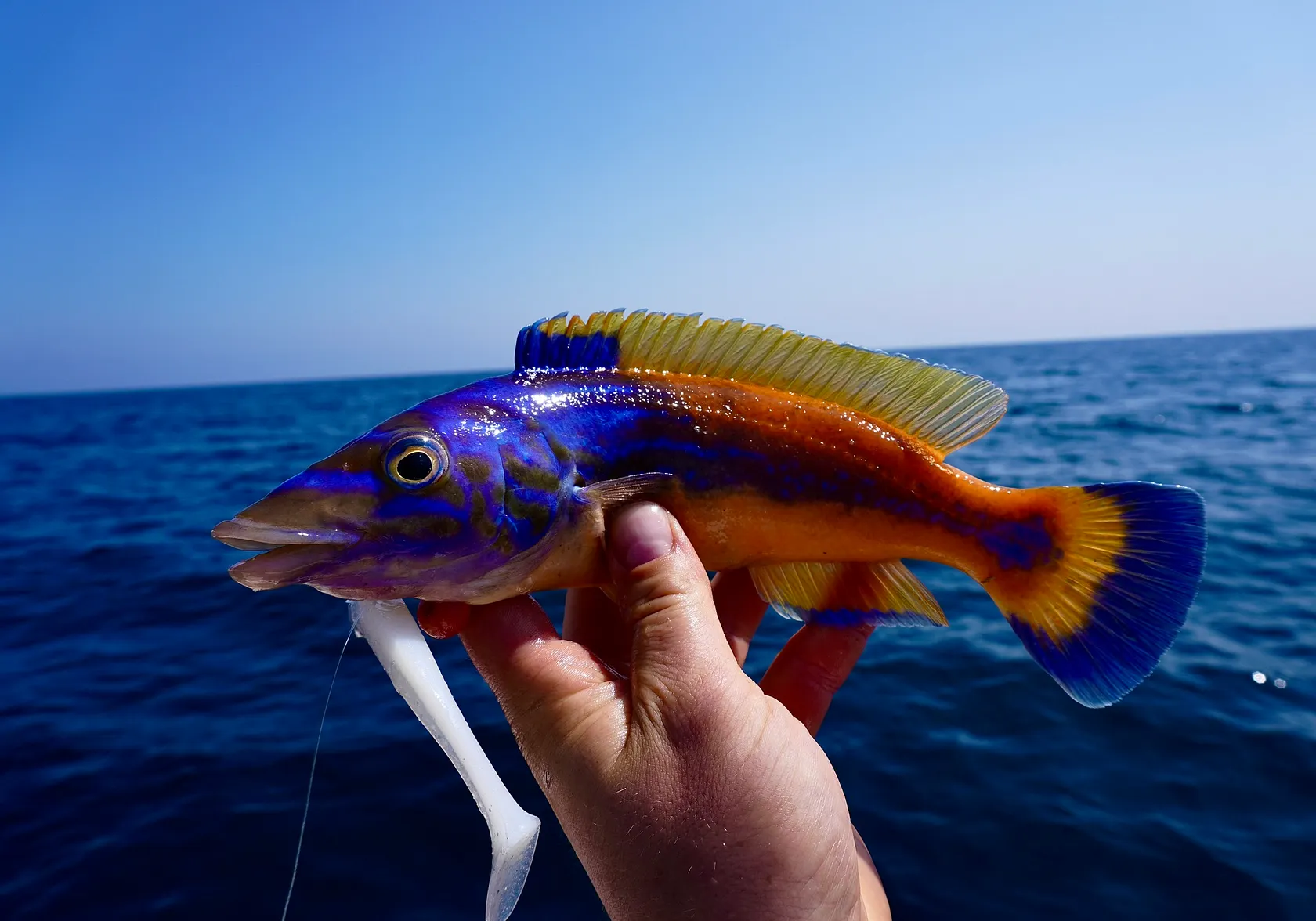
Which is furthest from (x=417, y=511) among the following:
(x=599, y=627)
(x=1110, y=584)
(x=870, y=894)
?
(x=1110, y=584)

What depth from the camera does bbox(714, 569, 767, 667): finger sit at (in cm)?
389

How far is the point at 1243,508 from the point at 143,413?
280 ft

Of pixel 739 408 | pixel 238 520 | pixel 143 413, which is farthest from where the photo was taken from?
pixel 143 413

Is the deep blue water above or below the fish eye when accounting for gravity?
below

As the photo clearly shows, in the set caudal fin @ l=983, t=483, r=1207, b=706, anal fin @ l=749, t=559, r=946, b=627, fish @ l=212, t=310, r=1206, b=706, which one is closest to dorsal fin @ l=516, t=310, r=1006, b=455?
fish @ l=212, t=310, r=1206, b=706

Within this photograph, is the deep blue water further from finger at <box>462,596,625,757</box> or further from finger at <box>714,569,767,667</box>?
finger at <box>462,596,625,757</box>

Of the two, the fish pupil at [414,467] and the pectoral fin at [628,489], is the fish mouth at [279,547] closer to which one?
the fish pupil at [414,467]

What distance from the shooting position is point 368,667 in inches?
332

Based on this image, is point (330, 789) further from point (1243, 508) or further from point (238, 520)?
point (1243, 508)

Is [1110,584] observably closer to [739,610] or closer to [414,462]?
[739,610]

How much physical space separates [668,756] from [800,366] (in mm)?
1615

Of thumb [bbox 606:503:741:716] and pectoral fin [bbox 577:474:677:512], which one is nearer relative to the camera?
thumb [bbox 606:503:741:716]

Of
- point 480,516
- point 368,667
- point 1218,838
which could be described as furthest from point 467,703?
point 1218,838

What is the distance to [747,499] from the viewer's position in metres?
2.84
